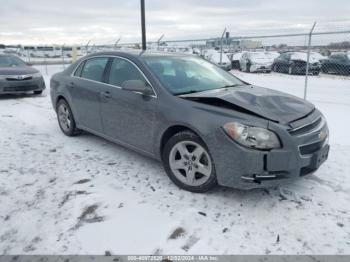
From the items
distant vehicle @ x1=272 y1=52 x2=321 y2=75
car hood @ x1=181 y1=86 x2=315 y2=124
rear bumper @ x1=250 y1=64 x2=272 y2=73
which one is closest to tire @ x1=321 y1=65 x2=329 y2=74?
distant vehicle @ x1=272 y1=52 x2=321 y2=75

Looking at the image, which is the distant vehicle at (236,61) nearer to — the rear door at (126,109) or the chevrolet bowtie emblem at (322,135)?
the rear door at (126,109)

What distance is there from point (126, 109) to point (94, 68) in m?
1.29

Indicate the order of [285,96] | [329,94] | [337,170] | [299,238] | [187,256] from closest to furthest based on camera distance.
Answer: [187,256] → [299,238] → [285,96] → [337,170] → [329,94]

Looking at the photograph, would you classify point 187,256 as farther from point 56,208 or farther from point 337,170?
point 337,170

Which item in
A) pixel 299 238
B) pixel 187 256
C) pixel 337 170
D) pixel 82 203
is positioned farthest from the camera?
pixel 337 170

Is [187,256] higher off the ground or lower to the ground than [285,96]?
lower

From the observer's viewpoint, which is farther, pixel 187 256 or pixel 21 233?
pixel 21 233

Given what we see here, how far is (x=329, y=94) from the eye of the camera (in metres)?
10.9

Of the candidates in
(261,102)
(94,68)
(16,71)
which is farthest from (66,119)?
(16,71)

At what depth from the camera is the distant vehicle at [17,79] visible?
9734 mm

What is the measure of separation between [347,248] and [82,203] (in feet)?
8.54

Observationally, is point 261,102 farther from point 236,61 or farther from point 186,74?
point 236,61

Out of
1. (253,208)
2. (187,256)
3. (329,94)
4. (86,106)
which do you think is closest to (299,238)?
(253,208)

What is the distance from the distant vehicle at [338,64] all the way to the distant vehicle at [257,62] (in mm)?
3188
